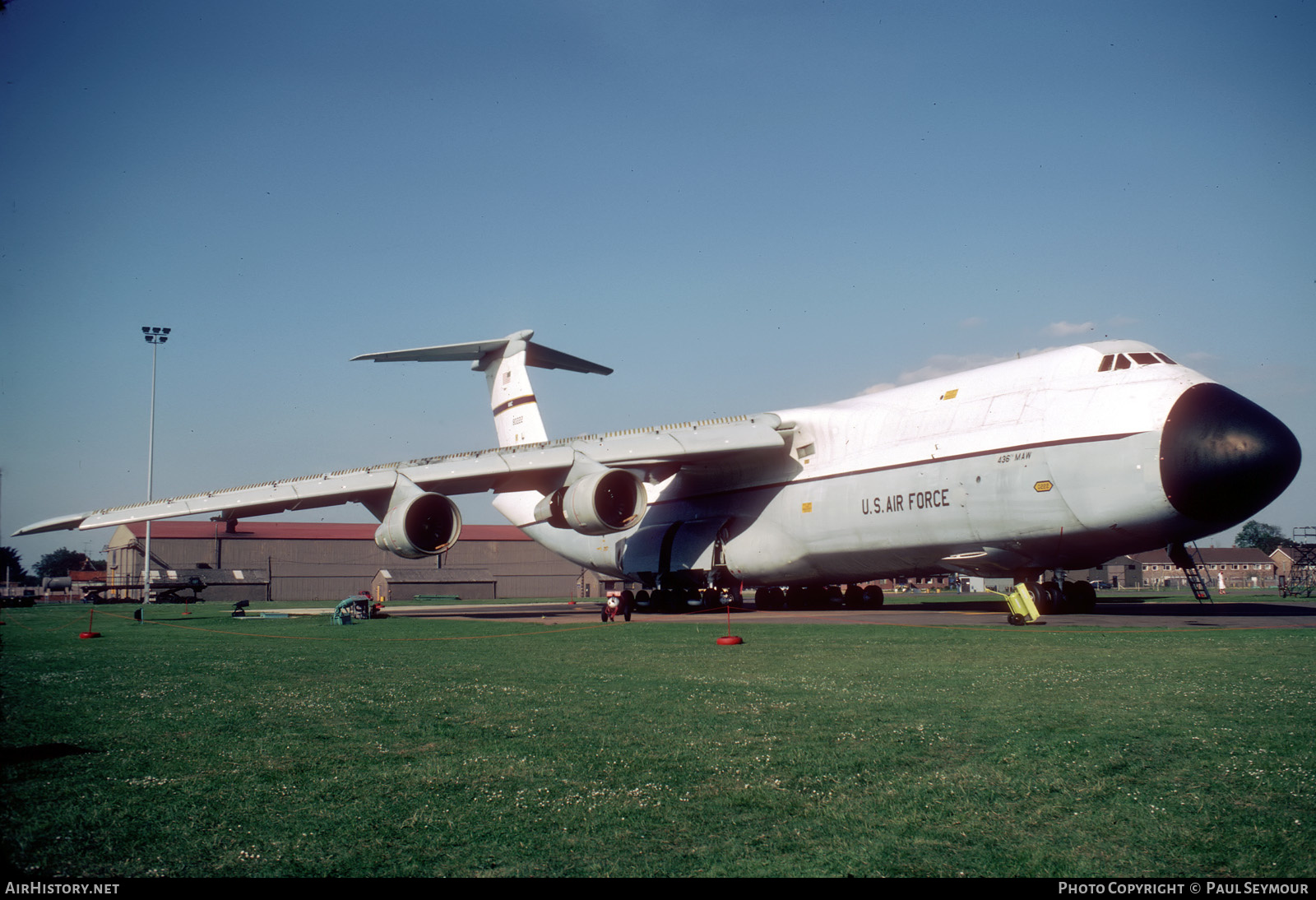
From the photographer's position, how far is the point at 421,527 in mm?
22516

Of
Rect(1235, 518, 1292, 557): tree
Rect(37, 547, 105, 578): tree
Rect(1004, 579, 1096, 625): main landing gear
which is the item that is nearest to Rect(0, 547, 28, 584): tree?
Rect(37, 547, 105, 578): tree

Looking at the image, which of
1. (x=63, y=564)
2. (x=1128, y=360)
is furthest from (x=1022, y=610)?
(x=63, y=564)

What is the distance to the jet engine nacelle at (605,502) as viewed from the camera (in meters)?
21.9

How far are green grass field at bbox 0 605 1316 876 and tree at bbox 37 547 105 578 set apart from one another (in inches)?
5433

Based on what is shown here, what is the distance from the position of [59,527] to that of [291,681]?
1858cm

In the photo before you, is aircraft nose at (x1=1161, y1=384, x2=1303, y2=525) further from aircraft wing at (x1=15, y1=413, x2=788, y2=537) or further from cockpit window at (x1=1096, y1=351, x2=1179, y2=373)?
aircraft wing at (x1=15, y1=413, x2=788, y2=537)

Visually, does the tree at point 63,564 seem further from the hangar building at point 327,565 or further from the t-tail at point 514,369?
the t-tail at point 514,369

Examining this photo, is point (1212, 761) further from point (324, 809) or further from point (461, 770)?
point (324, 809)

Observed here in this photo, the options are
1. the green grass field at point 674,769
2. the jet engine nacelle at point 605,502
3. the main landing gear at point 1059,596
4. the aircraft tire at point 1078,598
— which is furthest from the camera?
the jet engine nacelle at point 605,502

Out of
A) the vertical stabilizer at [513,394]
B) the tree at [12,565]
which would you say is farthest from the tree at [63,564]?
the vertical stabilizer at [513,394]

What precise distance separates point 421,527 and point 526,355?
10575mm

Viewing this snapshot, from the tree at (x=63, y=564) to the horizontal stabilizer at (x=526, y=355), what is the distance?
116722mm

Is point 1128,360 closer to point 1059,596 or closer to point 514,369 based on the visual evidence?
point 1059,596

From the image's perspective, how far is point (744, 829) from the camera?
4.34 metres
